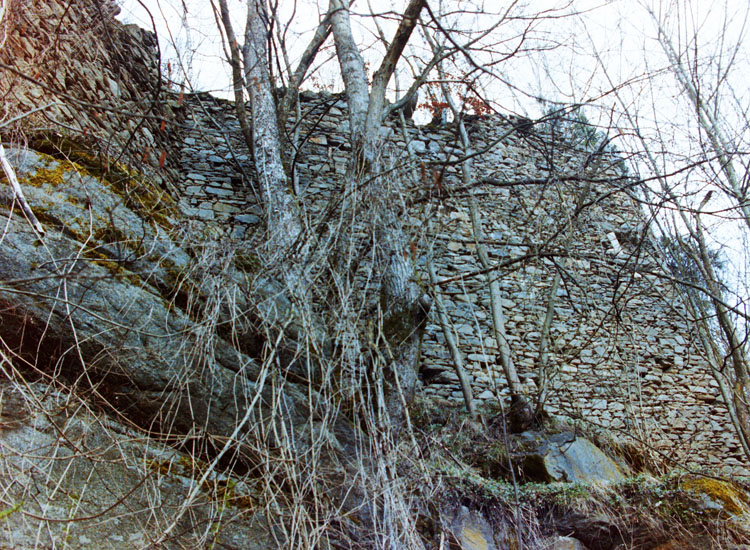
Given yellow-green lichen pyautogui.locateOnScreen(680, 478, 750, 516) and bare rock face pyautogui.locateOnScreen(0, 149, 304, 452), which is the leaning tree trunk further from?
yellow-green lichen pyautogui.locateOnScreen(680, 478, 750, 516)

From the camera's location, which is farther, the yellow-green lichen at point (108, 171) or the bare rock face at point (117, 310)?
the yellow-green lichen at point (108, 171)

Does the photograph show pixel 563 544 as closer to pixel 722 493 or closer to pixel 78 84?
pixel 722 493

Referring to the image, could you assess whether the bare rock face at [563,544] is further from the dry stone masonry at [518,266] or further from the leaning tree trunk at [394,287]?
the dry stone masonry at [518,266]

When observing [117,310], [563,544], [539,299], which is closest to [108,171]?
[117,310]

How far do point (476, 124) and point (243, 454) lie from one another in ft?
17.3

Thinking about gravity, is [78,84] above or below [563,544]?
above

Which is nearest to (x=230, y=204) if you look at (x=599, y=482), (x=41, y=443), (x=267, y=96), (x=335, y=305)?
(x=267, y=96)

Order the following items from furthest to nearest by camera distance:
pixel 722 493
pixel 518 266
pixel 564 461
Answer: pixel 518 266, pixel 564 461, pixel 722 493

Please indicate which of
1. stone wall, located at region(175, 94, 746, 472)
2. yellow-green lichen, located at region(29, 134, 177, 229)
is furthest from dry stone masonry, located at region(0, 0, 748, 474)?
yellow-green lichen, located at region(29, 134, 177, 229)

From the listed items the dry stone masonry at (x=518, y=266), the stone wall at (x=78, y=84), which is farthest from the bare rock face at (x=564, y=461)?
the stone wall at (x=78, y=84)

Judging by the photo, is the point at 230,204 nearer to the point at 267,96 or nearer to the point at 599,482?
the point at 267,96

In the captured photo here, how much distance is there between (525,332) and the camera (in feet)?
17.3

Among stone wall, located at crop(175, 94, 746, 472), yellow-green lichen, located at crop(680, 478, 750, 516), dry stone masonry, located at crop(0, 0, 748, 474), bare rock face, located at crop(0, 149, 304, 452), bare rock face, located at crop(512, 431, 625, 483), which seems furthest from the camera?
stone wall, located at crop(175, 94, 746, 472)

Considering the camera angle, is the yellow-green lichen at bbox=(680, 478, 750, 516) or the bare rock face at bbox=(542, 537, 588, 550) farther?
the yellow-green lichen at bbox=(680, 478, 750, 516)
